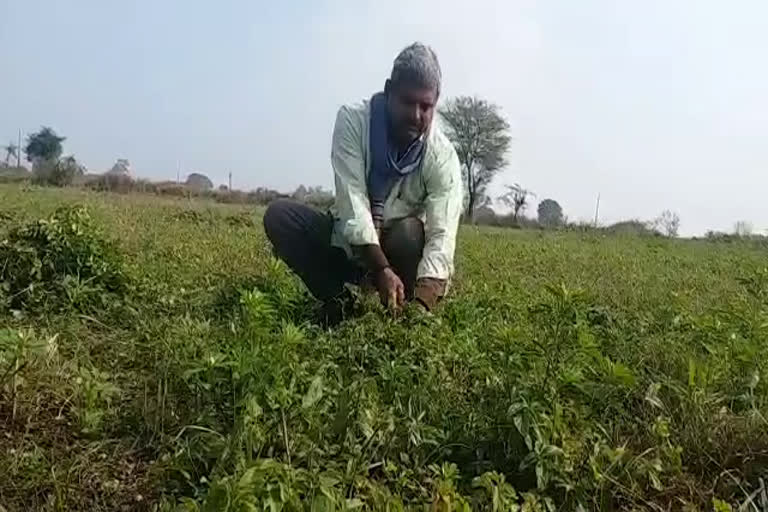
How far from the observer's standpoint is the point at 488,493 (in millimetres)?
1741

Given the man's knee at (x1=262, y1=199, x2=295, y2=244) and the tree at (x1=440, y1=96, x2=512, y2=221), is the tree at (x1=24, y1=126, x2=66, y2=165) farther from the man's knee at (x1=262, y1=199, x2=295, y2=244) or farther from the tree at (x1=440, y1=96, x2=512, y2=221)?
the man's knee at (x1=262, y1=199, x2=295, y2=244)

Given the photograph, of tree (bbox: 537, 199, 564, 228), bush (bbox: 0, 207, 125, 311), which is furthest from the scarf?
tree (bbox: 537, 199, 564, 228)

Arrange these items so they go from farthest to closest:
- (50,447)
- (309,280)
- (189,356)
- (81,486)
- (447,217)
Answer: (309,280) < (447,217) < (189,356) < (50,447) < (81,486)

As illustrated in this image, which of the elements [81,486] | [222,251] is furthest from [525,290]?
[81,486]

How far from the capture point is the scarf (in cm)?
329

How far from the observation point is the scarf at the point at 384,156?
329 cm

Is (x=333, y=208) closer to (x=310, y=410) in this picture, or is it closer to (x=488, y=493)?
(x=310, y=410)

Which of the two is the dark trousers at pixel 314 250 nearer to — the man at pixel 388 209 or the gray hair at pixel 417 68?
the man at pixel 388 209

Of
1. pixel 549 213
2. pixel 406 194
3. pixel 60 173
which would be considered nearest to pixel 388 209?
pixel 406 194

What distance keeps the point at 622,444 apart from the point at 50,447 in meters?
1.48

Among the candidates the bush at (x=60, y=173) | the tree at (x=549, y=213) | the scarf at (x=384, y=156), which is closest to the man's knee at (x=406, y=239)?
the scarf at (x=384, y=156)

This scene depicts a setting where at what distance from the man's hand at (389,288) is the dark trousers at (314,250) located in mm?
399

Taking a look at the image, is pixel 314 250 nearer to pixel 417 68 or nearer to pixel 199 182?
pixel 417 68

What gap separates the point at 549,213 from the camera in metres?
30.6
